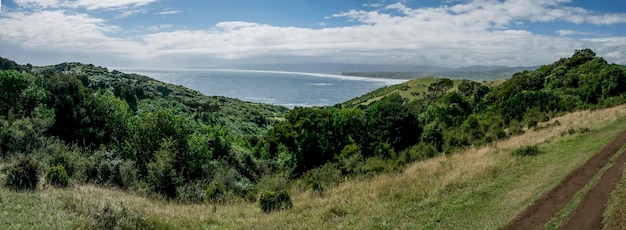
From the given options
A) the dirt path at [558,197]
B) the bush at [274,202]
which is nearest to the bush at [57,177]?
the bush at [274,202]

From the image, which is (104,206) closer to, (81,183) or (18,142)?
(81,183)

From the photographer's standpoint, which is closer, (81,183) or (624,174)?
(624,174)

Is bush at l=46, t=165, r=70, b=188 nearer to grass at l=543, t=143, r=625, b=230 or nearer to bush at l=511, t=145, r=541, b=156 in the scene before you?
grass at l=543, t=143, r=625, b=230

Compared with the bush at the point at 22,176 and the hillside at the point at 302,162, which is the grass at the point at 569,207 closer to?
the hillside at the point at 302,162

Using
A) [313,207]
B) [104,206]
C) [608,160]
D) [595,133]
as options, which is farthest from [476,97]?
[104,206]

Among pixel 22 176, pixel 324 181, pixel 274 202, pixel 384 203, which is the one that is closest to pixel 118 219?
pixel 274 202

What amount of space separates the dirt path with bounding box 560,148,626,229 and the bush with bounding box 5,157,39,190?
1777 cm

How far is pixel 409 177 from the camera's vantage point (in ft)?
Answer: 58.2

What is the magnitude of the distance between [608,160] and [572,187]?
446 centimetres

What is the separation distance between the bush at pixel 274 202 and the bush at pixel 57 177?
816cm

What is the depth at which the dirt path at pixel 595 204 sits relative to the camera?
395 inches

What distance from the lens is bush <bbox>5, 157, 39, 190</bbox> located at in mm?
13984

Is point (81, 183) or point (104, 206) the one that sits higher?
point (104, 206)

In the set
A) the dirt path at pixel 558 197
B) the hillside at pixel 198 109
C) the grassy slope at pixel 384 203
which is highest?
the dirt path at pixel 558 197
